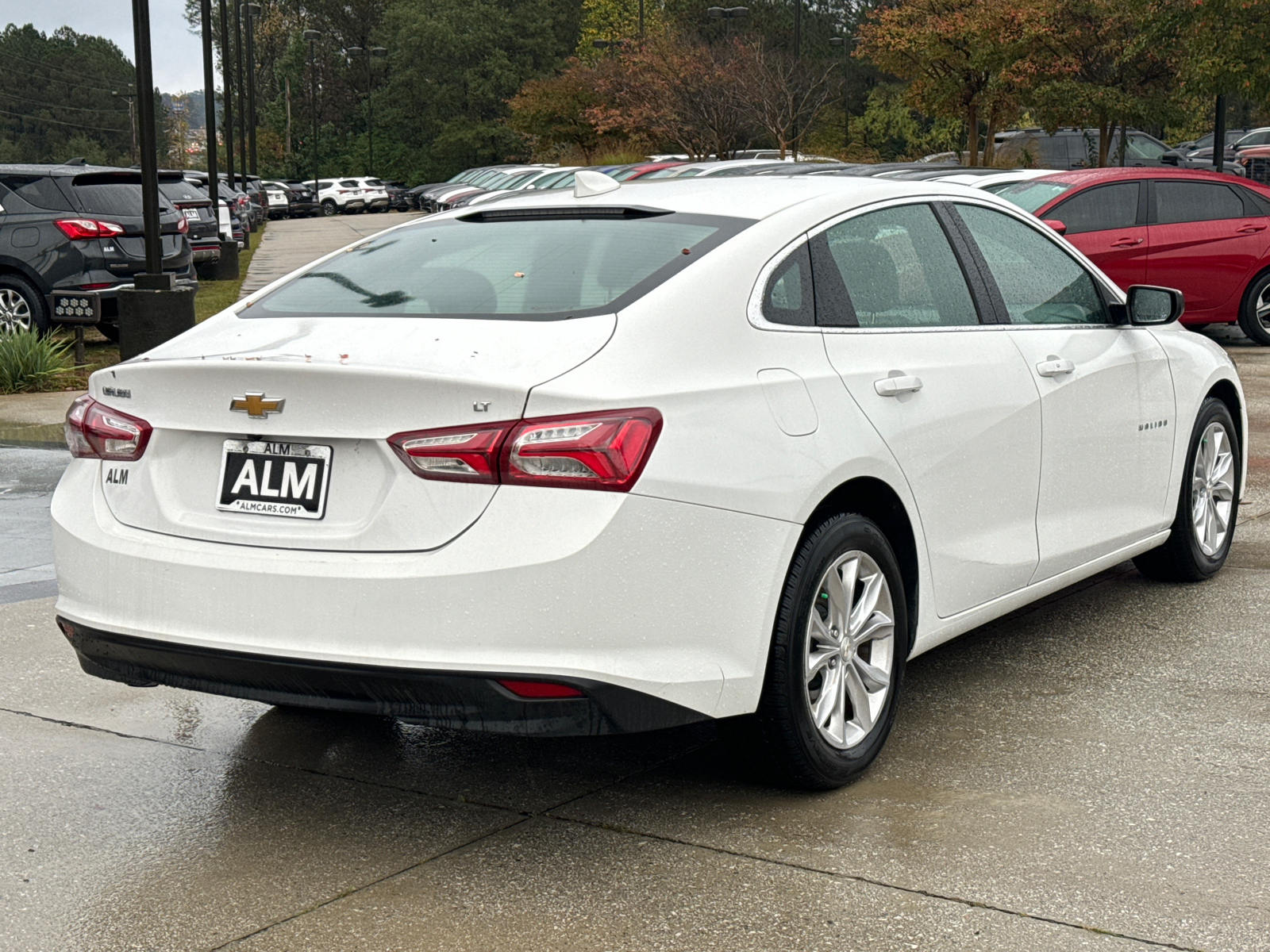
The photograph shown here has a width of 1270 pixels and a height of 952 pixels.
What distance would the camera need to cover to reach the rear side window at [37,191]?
1426cm

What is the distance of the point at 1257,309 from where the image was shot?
1479 cm

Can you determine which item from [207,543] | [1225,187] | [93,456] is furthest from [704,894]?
[1225,187]

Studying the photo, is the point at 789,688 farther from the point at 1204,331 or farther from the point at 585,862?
the point at 1204,331

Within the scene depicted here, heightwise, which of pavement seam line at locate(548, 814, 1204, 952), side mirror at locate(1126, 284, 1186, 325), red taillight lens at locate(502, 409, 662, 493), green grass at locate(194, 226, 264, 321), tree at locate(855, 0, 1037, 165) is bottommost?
green grass at locate(194, 226, 264, 321)

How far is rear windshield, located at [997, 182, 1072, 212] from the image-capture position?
44.5 feet

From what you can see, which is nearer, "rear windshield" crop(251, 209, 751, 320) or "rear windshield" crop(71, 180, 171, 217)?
"rear windshield" crop(251, 209, 751, 320)

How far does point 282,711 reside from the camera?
15.9ft

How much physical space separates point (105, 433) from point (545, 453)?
3.99 feet

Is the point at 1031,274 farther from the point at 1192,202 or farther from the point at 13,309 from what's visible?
the point at 13,309

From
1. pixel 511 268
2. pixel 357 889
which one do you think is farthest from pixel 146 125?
pixel 357 889

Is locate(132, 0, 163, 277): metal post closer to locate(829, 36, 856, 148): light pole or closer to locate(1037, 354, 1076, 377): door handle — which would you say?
locate(1037, 354, 1076, 377): door handle

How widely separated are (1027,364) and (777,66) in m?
39.7

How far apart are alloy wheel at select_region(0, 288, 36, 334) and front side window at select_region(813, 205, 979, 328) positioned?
11102 millimetres

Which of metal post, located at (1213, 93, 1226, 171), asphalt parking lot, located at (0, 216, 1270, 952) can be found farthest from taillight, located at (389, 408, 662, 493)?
metal post, located at (1213, 93, 1226, 171)
